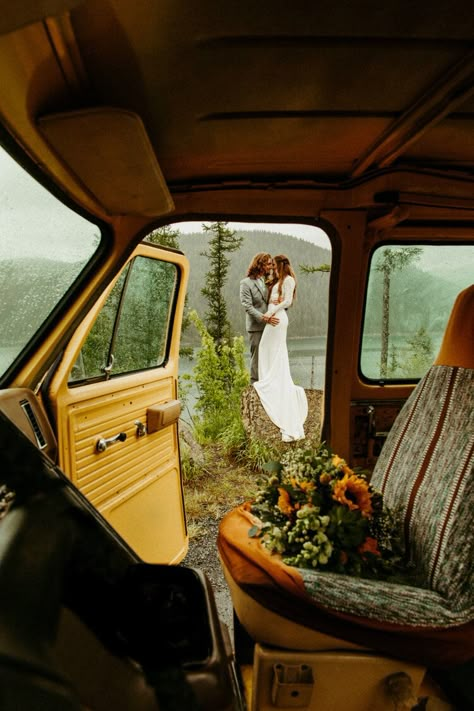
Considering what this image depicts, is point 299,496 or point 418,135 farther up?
point 418,135

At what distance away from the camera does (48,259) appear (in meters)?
1.72

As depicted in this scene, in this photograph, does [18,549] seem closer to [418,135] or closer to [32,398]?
[32,398]

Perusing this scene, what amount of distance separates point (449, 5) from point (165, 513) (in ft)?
8.05

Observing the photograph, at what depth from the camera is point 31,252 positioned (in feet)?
5.19

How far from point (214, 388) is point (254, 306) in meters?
1.13

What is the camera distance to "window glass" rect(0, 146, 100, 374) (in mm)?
1429

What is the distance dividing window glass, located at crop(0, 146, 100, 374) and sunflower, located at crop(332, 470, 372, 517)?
1.35 metres

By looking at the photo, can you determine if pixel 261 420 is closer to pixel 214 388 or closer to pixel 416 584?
pixel 214 388

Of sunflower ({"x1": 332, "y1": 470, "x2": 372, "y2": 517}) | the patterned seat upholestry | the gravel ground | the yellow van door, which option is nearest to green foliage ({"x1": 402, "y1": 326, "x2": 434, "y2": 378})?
the patterned seat upholestry

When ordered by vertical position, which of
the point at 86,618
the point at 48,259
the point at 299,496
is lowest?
the point at 299,496

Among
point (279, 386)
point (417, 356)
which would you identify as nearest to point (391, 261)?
point (417, 356)

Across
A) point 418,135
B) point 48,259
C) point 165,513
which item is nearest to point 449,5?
point 418,135

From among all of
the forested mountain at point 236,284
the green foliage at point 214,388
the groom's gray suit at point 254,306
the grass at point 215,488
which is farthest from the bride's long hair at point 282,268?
the grass at point 215,488

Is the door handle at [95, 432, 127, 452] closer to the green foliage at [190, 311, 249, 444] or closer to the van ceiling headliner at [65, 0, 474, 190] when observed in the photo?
the van ceiling headliner at [65, 0, 474, 190]
